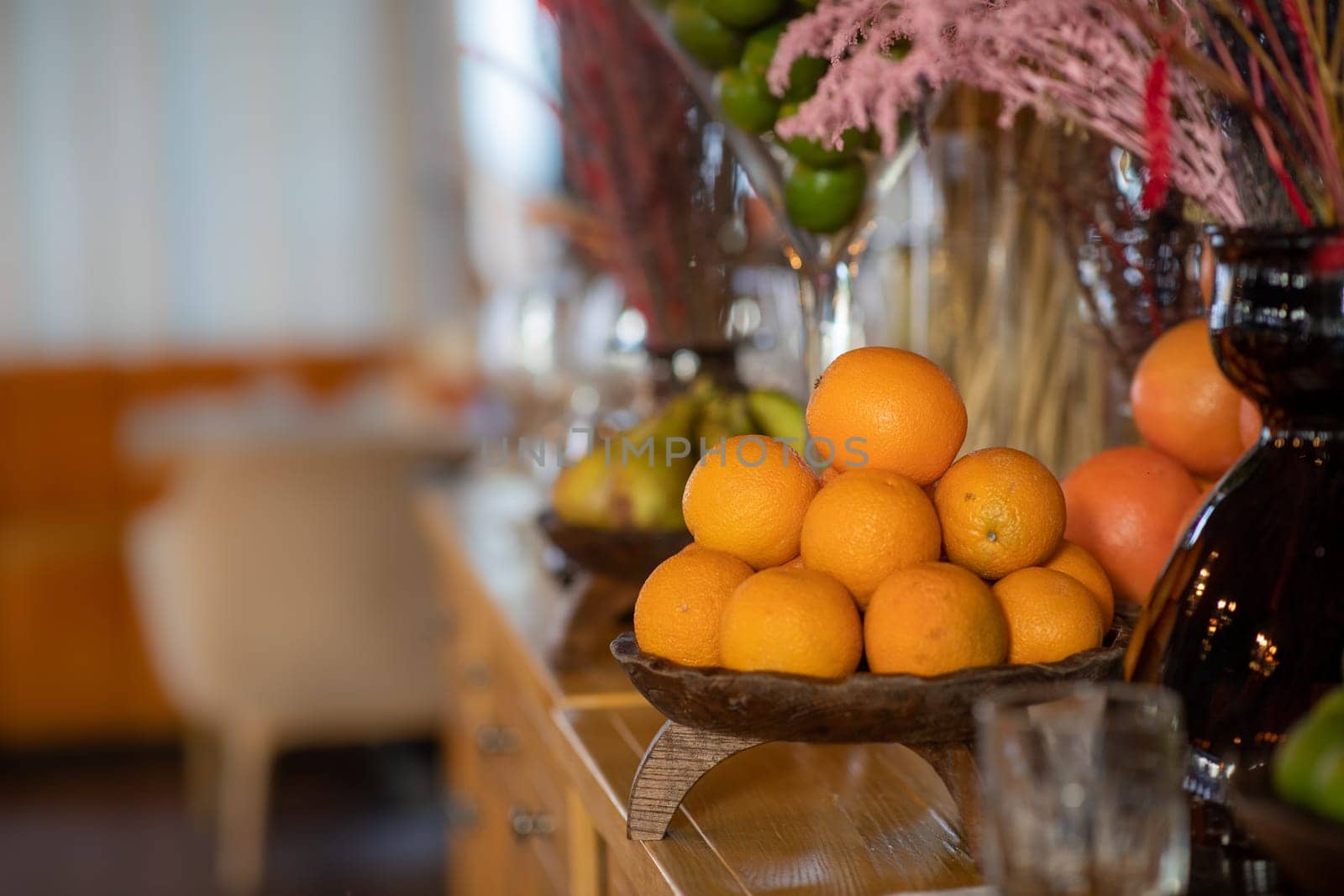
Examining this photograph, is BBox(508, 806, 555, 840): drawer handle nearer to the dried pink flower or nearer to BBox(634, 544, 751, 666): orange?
BBox(634, 544, 751, 666): orange

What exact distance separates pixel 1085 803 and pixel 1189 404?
0.38 metres

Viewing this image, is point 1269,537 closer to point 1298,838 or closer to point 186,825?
point 1298,838

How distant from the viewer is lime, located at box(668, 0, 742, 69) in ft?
3.32

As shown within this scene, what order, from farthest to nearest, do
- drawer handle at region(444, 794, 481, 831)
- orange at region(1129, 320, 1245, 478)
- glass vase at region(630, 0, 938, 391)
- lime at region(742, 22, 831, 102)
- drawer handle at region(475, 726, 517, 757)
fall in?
drawer handle at region(444, 794, 481, 831) → drawer handle at region(475, 726, 517, 757) → glass vase at region(630, 0, 938, 391) → lime at region(742, 22, 831, 102) → orange at region(1129, 320, 1245, 478)

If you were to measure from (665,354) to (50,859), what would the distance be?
7.52ft

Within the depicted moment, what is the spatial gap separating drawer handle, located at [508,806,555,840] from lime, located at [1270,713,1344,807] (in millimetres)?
669

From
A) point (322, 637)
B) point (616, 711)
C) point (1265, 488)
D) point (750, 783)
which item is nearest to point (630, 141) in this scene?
point (616, 711)

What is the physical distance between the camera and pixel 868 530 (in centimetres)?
65

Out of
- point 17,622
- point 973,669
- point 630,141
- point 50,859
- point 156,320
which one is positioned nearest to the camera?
point 973,669

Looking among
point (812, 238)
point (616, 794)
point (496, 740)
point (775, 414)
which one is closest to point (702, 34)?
point (812, 238)

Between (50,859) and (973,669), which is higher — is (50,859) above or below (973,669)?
below

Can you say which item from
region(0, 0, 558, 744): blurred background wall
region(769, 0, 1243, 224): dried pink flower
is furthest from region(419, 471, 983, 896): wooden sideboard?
region(0, 0, 558, 744): blurred background wall

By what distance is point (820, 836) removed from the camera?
28.1 inches

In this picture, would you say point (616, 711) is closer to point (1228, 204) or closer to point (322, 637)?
point (1228, 204)
